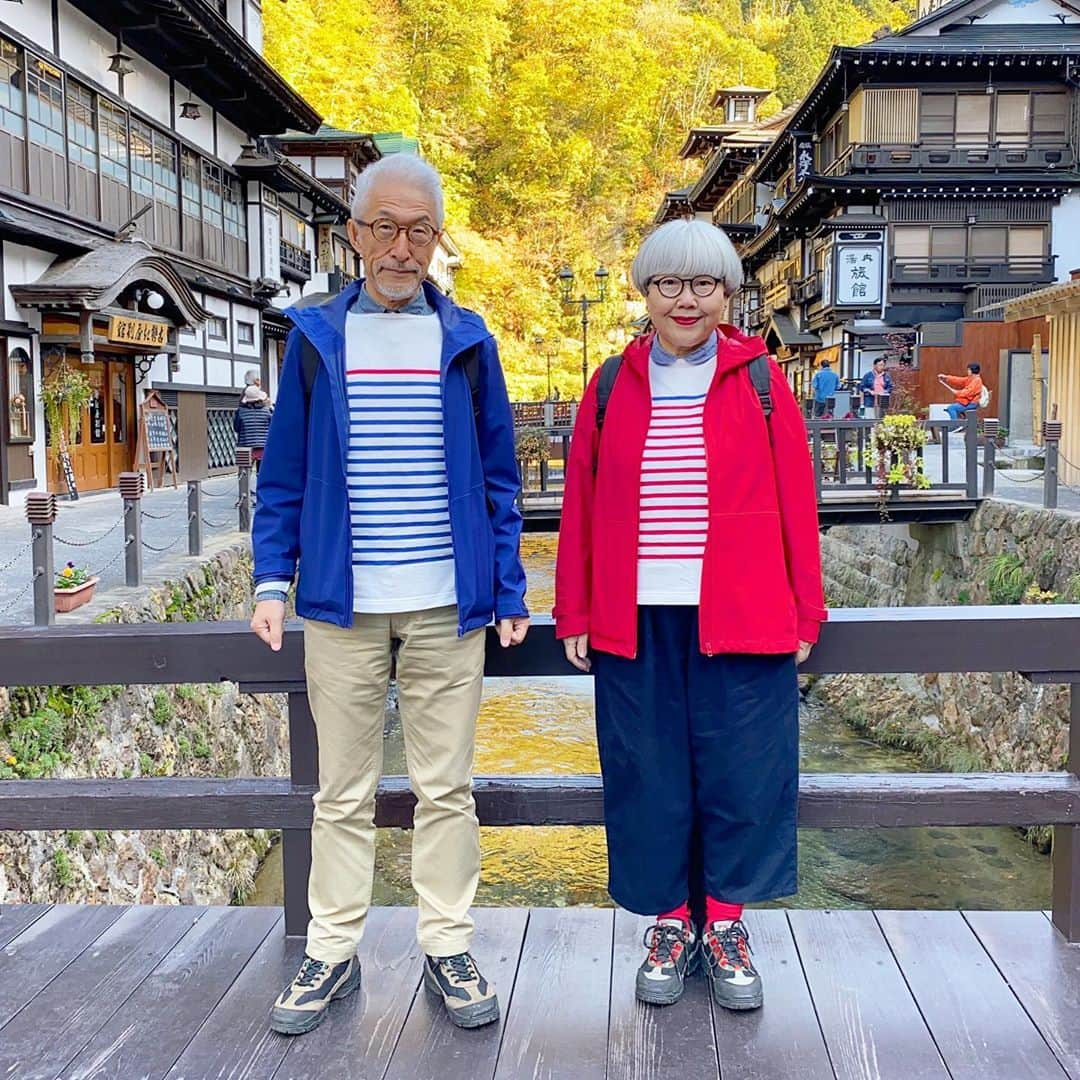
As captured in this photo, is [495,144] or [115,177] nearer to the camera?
[115,177]

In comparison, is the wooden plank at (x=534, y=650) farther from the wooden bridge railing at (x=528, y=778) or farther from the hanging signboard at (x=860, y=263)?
the hanging signboard at (x=860, y=263)

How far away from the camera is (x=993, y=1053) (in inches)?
93.9

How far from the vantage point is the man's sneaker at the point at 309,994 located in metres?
2.51

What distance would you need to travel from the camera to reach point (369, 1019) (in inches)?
101

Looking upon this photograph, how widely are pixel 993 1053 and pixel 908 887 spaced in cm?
668

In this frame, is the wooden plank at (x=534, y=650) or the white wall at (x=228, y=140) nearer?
the wooden plank at (x=534, y=650)

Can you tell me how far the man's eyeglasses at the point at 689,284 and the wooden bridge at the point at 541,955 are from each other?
0.90 metres

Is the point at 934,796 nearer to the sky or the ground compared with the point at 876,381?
nearer to the ground

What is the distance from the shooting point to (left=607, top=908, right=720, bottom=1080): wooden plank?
2342mm

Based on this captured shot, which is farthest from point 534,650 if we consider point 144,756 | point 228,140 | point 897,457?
point 228,140

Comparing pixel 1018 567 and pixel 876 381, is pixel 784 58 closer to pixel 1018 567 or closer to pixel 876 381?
pixel 876 381

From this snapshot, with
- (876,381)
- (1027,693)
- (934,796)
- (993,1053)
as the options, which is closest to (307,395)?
(934,796)

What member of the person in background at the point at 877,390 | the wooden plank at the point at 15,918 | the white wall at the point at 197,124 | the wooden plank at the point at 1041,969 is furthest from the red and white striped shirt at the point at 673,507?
the person in background at the point at 877,390

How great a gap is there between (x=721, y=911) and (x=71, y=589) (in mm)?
5862
